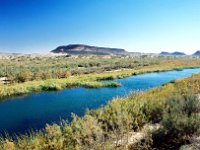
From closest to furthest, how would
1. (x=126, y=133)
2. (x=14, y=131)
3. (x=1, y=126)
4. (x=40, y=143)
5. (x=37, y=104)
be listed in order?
(x=40, y=143) < (x=126, y=133) < (x=14, y=131) < (x=1, y=126) < (x=37, y=104)

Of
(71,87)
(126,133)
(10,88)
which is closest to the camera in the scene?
(126,133)

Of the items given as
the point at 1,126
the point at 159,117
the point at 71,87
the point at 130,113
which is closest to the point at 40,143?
the point at 130,113

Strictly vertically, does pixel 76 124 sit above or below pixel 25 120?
above

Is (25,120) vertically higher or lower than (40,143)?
lower

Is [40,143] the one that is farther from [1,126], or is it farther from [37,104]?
[37,104]

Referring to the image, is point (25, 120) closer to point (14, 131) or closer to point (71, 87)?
point (14, 131)

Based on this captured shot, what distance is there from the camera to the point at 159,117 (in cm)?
1280

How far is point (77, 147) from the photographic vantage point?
895 centimetres

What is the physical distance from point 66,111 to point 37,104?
5001 mm

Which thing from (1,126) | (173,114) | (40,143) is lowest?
(1,126)

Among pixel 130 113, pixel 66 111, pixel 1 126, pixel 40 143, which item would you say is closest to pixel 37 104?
pixel 66 111

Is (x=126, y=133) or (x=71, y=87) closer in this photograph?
(x=126, y=133)

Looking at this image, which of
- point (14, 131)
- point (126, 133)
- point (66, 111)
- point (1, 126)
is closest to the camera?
point (126, 133)

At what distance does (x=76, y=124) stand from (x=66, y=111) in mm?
11350
